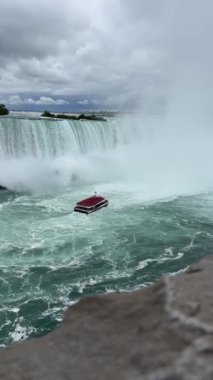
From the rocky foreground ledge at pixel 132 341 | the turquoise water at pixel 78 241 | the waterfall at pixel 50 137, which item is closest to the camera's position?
the rocky foreground ledge at pixel 132 341

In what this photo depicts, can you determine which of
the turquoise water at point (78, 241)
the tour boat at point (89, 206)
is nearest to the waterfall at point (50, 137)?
the turquoise water at point (78, 241)

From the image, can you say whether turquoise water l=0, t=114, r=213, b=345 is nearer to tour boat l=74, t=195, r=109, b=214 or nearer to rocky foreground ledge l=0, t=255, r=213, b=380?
tour boat l=74, t=195, r=109, b=214

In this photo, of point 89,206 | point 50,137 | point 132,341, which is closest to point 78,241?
point 89,206

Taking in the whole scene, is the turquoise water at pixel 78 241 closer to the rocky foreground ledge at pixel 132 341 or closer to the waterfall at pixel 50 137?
the waterfall at pixel 50 137

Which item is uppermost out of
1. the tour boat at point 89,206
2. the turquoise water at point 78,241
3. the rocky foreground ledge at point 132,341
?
the rocky foreground ledge at point 132,341

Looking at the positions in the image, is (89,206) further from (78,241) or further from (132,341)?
(132,341)

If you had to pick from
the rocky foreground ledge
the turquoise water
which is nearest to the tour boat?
the turquoise water
